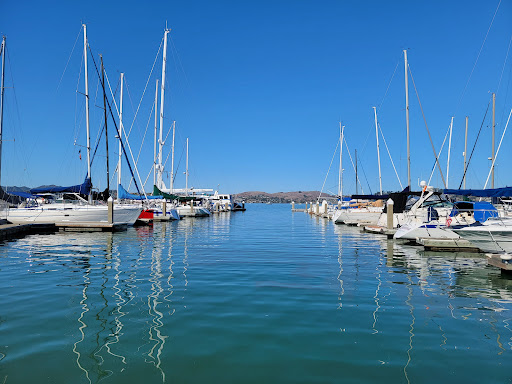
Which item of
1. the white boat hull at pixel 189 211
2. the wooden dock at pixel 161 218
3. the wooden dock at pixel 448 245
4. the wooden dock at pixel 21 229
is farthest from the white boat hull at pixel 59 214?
the white boat hull at pixel 189 211

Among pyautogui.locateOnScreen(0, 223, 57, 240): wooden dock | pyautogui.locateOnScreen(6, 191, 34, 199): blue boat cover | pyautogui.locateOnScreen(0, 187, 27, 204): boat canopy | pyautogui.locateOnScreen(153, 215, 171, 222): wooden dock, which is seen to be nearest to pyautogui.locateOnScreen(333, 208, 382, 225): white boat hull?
pyautogui.locateOnScreen(153, 215, 171, 222): wooden dock

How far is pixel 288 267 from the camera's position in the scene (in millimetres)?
13602

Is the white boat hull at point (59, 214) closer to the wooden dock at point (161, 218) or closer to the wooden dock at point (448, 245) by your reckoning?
the wooden dock at point (161, 218)

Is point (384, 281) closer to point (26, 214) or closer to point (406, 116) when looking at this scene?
point (406, 116)

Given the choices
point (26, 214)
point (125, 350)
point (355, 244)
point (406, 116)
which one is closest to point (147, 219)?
point (26, 214)

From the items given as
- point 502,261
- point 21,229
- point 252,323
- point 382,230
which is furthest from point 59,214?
point 502,261

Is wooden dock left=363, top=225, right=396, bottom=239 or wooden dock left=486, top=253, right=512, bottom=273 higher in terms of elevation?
wooden dock left=486, top=253, right=512, bottom=273

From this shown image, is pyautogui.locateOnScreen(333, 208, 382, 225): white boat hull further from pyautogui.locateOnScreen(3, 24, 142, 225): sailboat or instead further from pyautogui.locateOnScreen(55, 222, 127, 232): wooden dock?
pyautogui.locateOnScreen(55, 222, 127, 232): wooden dock

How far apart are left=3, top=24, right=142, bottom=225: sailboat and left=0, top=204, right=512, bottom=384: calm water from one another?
16.4 m

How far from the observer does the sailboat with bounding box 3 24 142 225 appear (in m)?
29.0

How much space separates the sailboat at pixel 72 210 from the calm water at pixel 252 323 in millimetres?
16360

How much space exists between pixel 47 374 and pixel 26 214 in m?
28.3

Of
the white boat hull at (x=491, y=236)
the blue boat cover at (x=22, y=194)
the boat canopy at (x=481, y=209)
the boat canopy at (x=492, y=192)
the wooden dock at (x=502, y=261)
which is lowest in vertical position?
the wooden dock at (x=502, y=261)

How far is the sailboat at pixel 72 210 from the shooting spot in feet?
95.1
